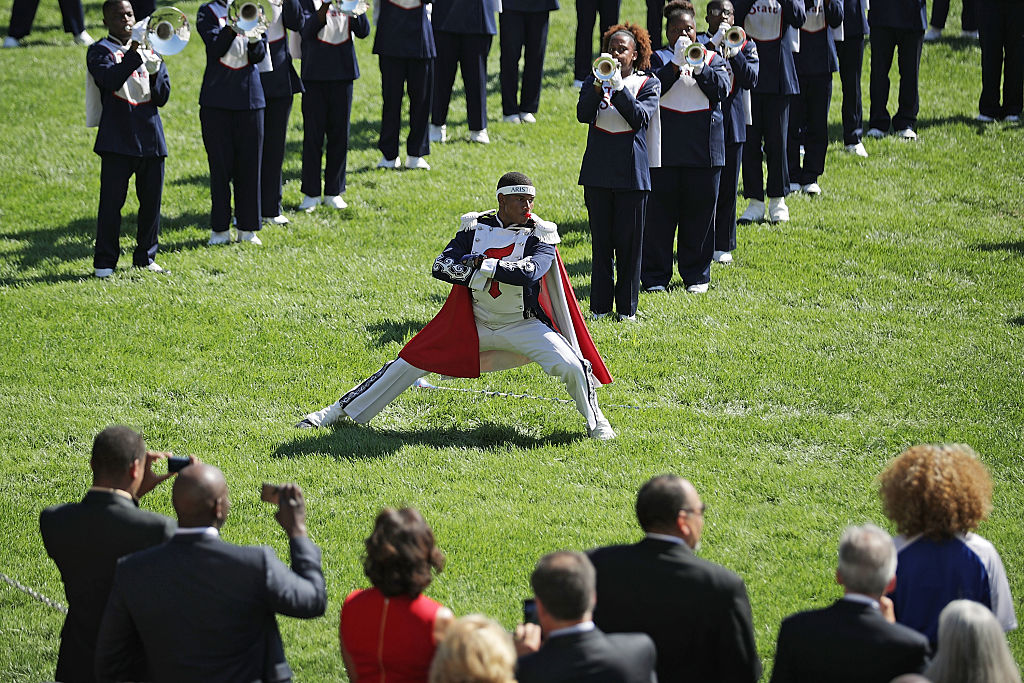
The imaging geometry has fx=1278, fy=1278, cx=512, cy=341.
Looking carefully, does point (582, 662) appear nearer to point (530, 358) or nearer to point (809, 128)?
point (530, 358)

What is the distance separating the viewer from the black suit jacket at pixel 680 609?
4727mm

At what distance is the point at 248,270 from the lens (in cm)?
1252

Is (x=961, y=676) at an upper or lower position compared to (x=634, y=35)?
lower

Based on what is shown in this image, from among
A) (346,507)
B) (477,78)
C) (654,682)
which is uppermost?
(477,78)

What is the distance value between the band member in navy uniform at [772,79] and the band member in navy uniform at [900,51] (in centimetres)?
284

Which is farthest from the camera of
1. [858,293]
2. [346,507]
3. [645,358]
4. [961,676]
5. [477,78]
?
[477,78]

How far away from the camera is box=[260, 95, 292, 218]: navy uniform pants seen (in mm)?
13391

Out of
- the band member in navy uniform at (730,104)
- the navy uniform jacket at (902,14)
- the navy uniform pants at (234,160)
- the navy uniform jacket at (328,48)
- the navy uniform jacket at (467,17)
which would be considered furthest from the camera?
the navy uniform jacket at (902,14)

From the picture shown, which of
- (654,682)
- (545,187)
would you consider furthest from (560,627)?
(545,187)

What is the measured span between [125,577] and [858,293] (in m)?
8.88

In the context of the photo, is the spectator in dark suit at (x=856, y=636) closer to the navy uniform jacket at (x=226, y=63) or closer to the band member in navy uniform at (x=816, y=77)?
the navy uniform jacket at (x=226, y=63)

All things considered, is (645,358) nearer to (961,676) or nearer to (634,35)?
(634,35)

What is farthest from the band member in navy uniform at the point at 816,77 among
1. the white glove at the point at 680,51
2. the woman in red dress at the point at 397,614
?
the woman in red dress at the point at 397,614

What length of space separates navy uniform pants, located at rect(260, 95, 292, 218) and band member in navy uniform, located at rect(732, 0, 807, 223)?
490 cm
